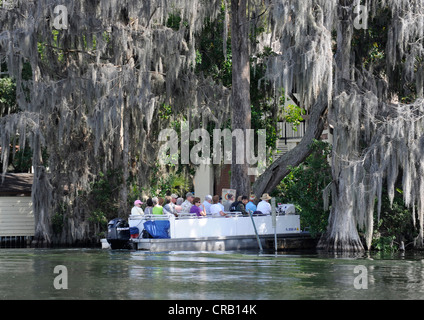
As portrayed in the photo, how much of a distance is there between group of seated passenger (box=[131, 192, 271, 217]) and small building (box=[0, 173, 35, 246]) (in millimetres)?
11694

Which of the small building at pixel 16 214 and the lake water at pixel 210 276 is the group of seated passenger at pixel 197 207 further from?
the small building at pixel 16 214

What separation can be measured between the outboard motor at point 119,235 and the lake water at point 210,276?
949mm

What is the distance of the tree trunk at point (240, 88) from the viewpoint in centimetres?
3047

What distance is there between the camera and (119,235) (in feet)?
86.0

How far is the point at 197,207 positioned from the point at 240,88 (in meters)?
5.88

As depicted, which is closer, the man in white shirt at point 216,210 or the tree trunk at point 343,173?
the tree trunk at point 343,173

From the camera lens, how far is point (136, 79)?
→ 3111cm

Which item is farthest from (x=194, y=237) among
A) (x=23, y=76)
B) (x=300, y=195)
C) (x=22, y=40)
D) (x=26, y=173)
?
(x=26, y=173)

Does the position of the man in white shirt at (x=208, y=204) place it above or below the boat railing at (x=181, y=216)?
above

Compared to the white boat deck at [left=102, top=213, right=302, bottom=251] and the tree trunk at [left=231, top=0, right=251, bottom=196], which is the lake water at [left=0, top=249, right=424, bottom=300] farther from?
the tree trunk at [left=231, top=0, right=251, bottom=196]

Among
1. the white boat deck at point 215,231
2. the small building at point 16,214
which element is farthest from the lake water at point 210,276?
the small building at point 16,214

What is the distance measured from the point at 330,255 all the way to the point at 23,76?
16.8 metres

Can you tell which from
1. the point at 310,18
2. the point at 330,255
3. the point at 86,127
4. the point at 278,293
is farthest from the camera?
the point at 86,127
